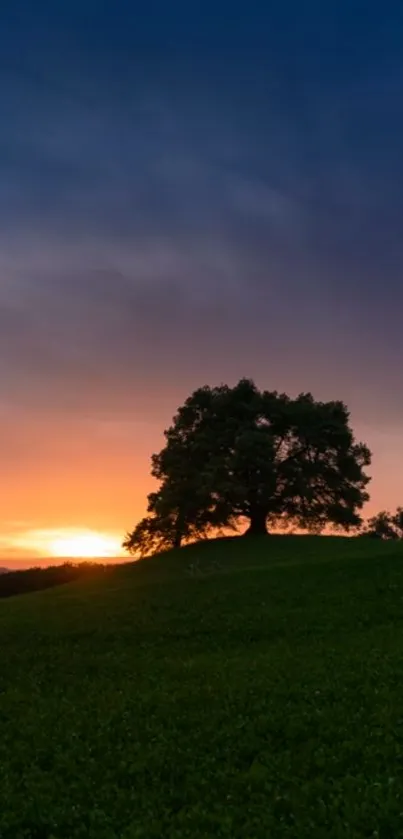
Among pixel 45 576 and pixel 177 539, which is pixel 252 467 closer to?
pixel 177 539

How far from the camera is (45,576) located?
220ft

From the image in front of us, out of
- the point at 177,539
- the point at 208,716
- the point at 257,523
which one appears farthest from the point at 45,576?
the point at 208,716

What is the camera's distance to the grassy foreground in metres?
13.8

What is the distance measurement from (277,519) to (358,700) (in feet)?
183

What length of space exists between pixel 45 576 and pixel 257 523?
20.1 m

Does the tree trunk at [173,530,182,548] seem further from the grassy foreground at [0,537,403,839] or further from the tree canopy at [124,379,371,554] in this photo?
the grassy foreground at [0,537,403,839]

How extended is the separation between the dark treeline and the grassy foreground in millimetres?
24713

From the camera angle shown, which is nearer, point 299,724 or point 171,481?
point 299,724

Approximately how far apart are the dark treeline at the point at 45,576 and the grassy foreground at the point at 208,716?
24713 millimetres

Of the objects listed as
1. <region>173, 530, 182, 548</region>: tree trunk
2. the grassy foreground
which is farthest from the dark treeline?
the grassy foreground

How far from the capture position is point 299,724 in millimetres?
18000

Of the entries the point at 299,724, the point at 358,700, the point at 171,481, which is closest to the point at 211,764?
the point at 299,724

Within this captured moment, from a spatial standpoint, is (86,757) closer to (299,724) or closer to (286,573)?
(299,724)

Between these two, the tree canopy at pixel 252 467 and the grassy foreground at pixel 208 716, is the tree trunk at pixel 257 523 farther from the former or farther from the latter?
the grassy foreground at pixel 208 716
